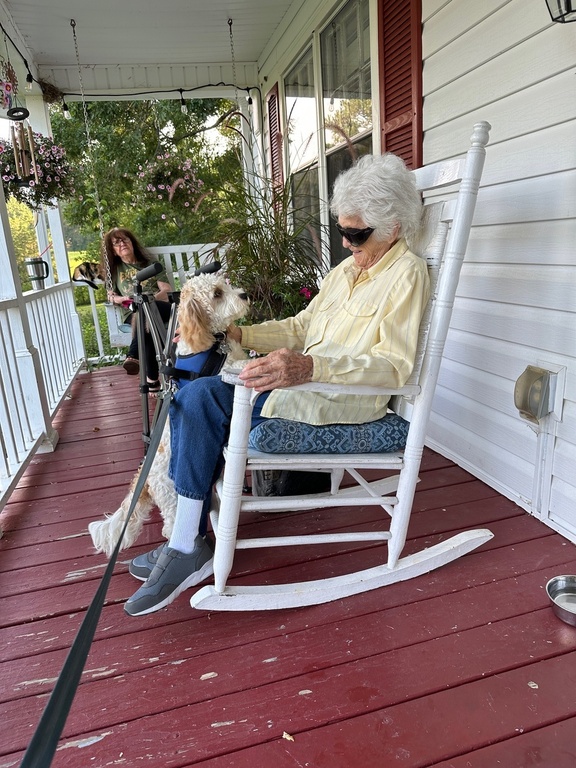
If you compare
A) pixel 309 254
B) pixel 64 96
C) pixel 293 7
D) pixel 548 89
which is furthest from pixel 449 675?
pixel 64 96

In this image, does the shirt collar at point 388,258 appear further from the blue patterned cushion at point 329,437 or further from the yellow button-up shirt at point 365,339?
the blue patterned cushion at point 329,437

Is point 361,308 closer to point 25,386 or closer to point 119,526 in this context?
point 119,526

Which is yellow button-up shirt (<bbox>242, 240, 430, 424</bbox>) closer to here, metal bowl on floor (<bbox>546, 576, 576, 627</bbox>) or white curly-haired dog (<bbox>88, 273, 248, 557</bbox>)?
white curly-haired dog (<bbox>88, 273, 248, 557</bbox>)

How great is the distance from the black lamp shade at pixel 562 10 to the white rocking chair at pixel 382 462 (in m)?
0.31

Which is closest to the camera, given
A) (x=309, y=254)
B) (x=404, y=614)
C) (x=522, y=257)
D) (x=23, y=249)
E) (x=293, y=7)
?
(x=404, y=614)

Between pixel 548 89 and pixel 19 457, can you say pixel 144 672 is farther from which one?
pixel 548 89

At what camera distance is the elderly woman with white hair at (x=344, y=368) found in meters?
1.40

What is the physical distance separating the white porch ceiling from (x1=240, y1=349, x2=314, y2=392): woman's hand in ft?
11.7

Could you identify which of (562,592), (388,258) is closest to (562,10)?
(388,258)

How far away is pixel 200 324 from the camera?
1664mm

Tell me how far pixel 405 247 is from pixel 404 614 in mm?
1088

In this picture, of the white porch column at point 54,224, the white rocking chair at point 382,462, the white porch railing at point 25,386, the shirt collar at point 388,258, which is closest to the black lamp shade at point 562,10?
the white rocking chair at point 382,462

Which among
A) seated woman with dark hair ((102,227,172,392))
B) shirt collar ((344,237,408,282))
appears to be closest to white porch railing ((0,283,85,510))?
seated woman with dark hair ((102,227,172,392))

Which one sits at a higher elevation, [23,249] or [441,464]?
[23,249]
